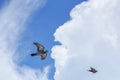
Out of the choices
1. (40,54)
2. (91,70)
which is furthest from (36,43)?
(91,70)

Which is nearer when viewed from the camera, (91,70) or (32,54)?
(32,54)

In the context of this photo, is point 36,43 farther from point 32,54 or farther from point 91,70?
point 91,70

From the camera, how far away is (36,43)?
94.1 meters

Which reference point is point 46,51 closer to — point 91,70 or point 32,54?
point 32,54

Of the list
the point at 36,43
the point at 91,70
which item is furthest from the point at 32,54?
the point at 91,70

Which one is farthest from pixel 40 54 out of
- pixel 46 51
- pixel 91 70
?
pixel 91 70

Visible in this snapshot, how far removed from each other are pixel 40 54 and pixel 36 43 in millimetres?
3287

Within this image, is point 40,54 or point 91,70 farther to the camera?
point 91,70

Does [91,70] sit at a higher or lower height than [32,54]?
higher

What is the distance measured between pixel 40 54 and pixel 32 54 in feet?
15.4

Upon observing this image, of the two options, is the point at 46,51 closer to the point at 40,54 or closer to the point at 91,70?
the point at 40,54

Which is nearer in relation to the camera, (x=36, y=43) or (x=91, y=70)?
(x=36, y=43)

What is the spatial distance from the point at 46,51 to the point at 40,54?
194cm

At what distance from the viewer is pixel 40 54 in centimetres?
9600
